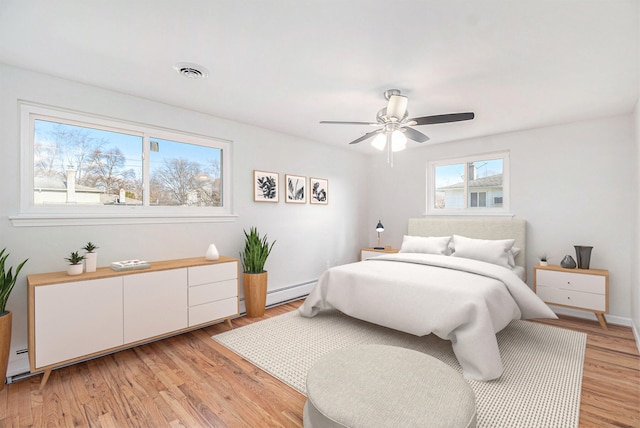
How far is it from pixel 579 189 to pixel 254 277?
4.04 metres

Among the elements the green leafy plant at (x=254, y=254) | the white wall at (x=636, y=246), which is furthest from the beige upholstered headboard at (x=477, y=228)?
the green leafy plant at (x=254, y=254)

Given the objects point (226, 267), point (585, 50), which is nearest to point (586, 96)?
point (585, 50)

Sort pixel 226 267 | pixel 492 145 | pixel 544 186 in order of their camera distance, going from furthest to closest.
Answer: pixel 492 145 → pixel 544 186 → pixel 226 267

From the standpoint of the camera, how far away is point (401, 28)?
181cm

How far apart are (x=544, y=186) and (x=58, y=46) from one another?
16.6 ft

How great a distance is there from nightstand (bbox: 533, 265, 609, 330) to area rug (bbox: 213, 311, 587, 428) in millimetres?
401

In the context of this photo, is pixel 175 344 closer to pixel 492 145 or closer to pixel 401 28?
pixel 401 28

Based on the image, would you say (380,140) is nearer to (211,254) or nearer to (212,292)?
(211,254)

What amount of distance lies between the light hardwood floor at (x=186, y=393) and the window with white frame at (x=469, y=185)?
6.99ft

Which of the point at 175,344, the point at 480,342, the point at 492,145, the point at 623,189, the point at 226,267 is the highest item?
the point at 492,145

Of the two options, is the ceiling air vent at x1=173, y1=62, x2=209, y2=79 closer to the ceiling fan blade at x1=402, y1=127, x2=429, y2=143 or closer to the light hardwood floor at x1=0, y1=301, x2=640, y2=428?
the ceiling fan blade at x1=402, y1=127, x2=429, y2=143

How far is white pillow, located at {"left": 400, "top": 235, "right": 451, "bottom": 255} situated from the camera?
4.07 metres

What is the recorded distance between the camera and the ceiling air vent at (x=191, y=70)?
2279mm

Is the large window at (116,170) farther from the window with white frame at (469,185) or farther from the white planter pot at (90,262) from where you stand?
the window with white frame at (469,185)
